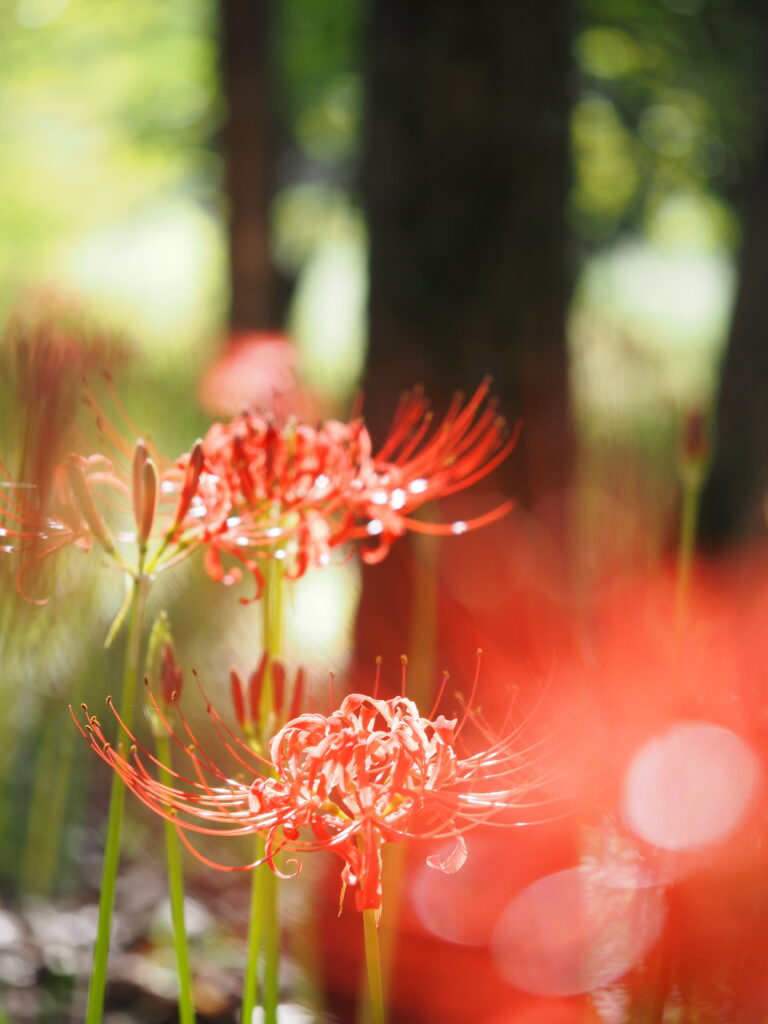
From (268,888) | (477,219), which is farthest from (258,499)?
(477,219)

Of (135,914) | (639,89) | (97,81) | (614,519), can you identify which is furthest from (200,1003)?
(97,81)

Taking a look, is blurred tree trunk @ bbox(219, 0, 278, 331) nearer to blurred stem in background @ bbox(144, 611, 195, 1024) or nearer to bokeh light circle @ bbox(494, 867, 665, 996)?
bokeh light circle @ bbox(494, 867, 665, 996)

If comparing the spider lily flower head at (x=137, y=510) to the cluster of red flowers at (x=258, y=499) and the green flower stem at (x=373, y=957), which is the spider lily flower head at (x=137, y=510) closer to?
the cluster of red flowers at (x=258, y=499)

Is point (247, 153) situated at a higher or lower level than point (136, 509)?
higher

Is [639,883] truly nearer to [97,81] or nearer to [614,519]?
[614,519]

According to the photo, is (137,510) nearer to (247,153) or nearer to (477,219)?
(477,219)

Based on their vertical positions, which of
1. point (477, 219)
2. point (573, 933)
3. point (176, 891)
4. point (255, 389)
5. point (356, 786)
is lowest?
point (573, 933)
